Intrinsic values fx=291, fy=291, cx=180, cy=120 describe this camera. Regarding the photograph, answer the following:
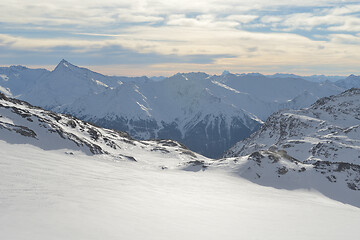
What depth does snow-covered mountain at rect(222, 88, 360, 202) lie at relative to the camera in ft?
199

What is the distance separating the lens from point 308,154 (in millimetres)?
109562

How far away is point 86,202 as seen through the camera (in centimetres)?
2156

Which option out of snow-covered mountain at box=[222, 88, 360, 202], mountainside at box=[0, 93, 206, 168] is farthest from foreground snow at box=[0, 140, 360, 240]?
snow-covered mountain at box=[222, 88, 360, 202]

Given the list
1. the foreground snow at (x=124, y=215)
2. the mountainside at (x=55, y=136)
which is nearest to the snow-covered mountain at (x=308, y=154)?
the mountainside at (x=55, y=136)

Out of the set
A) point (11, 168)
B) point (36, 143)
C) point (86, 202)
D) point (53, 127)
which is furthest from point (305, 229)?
point (53, 127)

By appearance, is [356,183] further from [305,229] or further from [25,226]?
[25,226]

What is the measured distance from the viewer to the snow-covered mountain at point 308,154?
199 feet

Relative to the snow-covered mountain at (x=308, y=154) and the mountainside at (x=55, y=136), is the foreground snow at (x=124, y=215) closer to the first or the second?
the mountainside at (x=55, y=136)

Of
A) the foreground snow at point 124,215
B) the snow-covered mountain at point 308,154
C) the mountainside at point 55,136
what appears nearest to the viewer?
the foreground snow at point 124,215

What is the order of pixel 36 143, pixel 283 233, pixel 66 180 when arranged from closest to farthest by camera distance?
1. pixel 283 233
2. pixel 66 180
3. pixel 36 143

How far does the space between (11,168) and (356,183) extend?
63107mm

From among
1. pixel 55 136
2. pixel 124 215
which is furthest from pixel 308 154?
pixel 124 215

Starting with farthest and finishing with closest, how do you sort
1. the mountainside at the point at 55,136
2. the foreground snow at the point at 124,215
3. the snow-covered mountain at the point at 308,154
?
the snow-covered mountain at the point at 308,154 < the mountainside at the point at 55,136 < the foreground snow at the point at 124,215

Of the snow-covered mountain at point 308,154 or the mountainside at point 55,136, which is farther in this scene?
the snow-covered mountain at point 308,154
